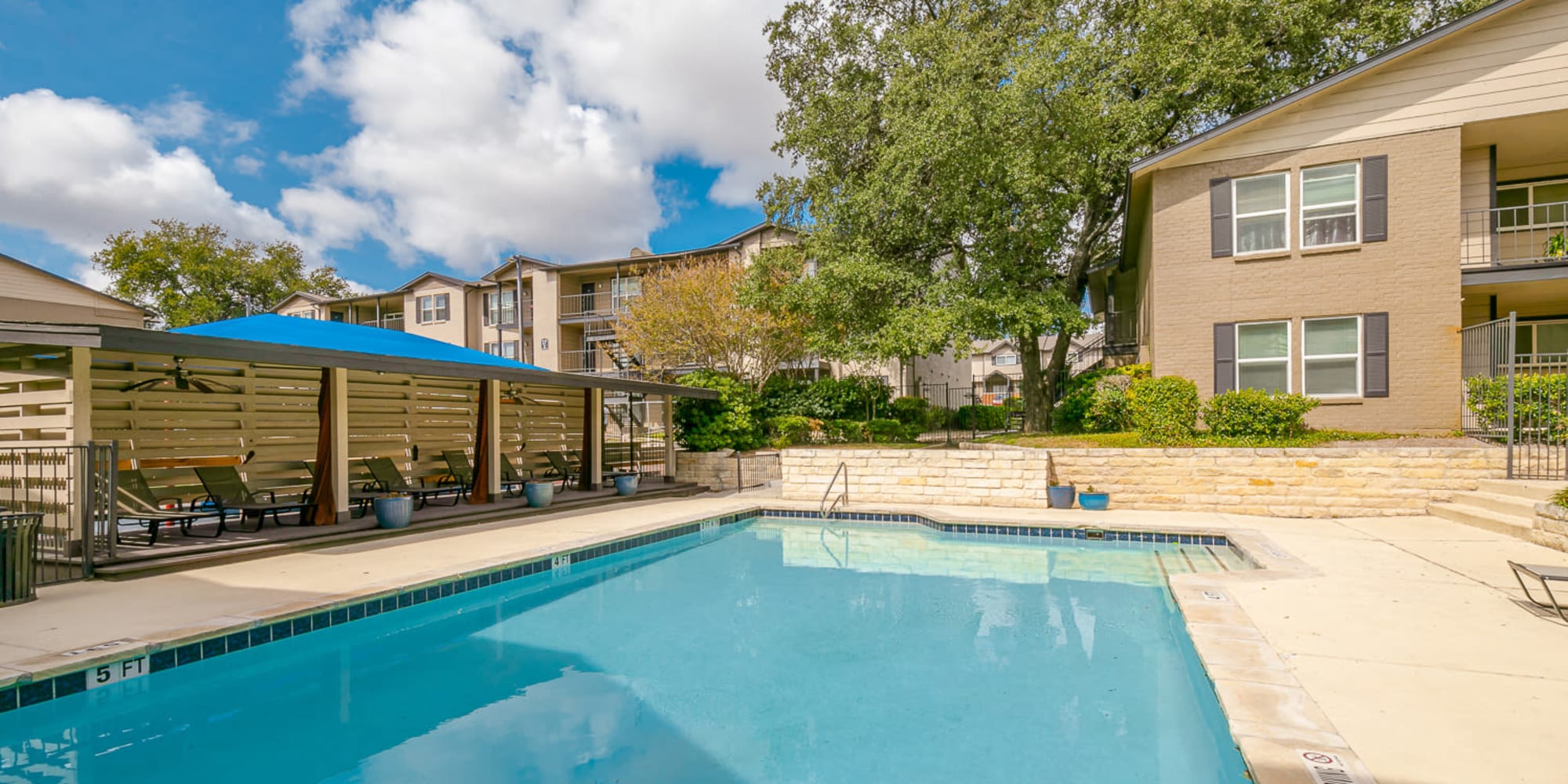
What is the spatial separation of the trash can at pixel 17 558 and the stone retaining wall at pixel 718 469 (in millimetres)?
10713

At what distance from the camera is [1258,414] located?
447 inches

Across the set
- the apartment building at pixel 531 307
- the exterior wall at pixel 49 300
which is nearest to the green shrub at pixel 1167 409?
the apartment building at pixel 531 307

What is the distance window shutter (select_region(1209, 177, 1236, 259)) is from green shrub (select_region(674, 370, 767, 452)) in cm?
997

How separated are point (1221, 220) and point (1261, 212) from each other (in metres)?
0.67

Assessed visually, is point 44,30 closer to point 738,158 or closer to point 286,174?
point 286,174

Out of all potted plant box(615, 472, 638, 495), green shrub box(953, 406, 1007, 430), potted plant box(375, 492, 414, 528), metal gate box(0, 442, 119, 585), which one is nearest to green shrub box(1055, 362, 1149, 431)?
green shrub box(953, 406, 1007, 430)

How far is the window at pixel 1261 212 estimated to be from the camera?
12.4m

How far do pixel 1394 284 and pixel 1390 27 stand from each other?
7269 millimetres

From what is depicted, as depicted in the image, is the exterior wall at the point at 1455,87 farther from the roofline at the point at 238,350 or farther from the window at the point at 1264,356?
the roofline at the point at 238,350

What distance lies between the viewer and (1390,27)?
48.4 feet

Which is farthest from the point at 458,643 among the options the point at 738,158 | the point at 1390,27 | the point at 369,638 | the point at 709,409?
the point at 738,158

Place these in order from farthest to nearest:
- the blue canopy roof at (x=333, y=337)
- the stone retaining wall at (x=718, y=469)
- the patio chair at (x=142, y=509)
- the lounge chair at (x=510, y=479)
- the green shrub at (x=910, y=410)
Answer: the green shrub at (x=910, y=410), the stone retaining wall at (x=718, y=469), the lounge chair at (x=510, y=479), the blue canopy roof at (x=333, y=337), the patio chair at (x=142, y=509)

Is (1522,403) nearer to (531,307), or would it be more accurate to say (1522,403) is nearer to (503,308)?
(531,307)

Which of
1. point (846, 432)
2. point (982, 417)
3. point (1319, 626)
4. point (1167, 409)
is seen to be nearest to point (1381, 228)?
point (1167, 409)
